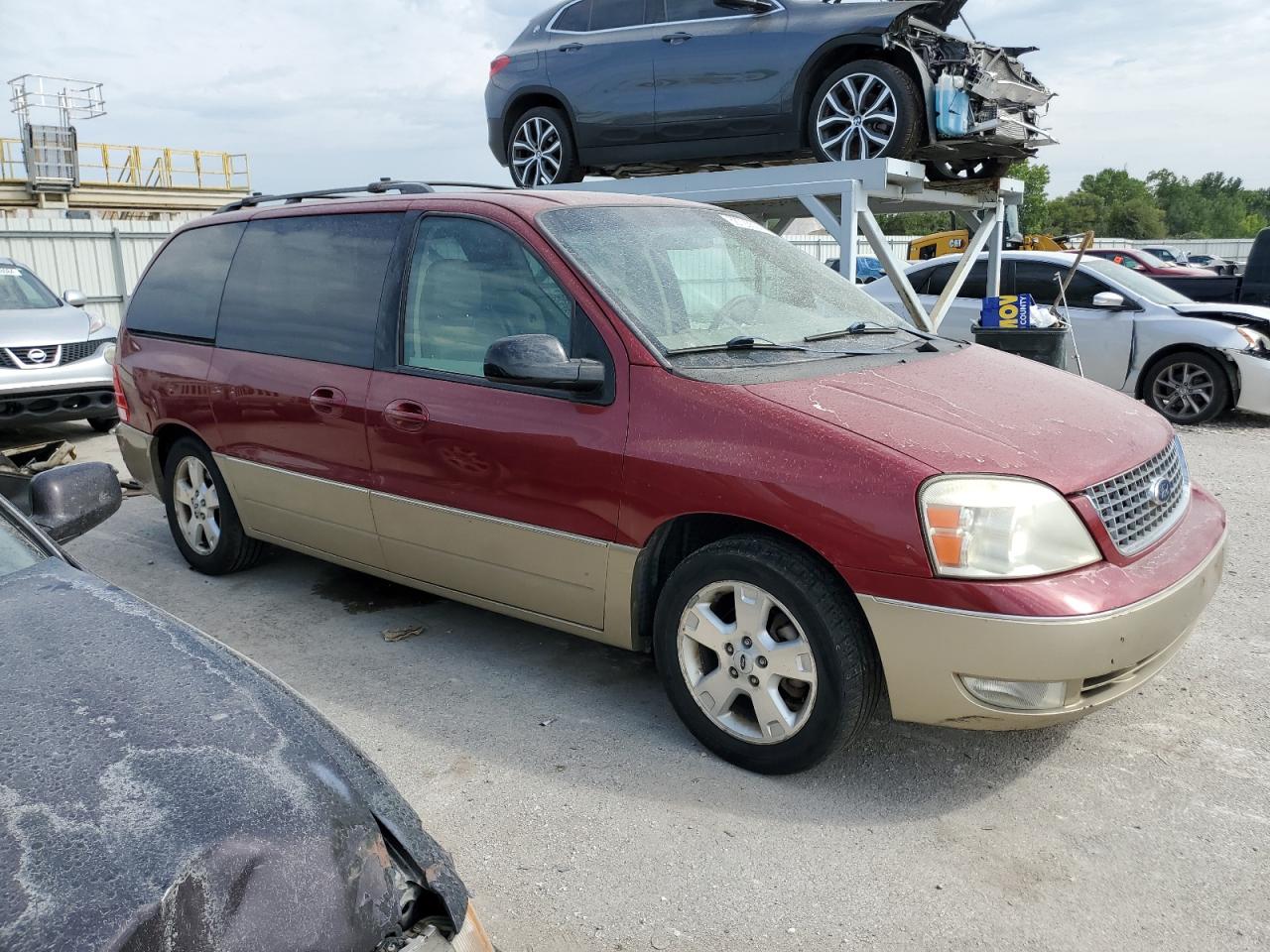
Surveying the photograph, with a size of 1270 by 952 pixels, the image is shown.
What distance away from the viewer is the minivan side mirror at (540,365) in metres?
3.35

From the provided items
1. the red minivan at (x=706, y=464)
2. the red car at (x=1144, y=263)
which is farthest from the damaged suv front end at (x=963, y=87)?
the red car at (x=1144, y=263)

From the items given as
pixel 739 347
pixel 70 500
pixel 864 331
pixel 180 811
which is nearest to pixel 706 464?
pixel 739 347

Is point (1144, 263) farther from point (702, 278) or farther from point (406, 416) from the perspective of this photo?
point (406, 416)

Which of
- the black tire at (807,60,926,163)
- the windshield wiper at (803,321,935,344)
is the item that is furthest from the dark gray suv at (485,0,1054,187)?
the windshield wiper at (803,321,935,344)

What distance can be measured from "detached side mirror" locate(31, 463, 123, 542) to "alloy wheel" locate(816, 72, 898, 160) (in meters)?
6.81

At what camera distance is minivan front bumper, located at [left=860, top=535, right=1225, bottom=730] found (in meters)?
2.76

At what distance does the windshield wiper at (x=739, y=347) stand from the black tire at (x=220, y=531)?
2.64 meters

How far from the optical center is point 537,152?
977 centimetres

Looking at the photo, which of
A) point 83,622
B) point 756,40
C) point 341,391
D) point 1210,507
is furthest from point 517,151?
point 83,622

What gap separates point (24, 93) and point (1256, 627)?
3747cm

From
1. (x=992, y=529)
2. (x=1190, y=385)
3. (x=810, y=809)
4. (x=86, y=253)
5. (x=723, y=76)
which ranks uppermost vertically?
(x=723, y=76)

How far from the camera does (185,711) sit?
5.77ft

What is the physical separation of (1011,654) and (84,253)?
15.7m

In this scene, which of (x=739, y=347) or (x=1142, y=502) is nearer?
(x=1142, y=502)
